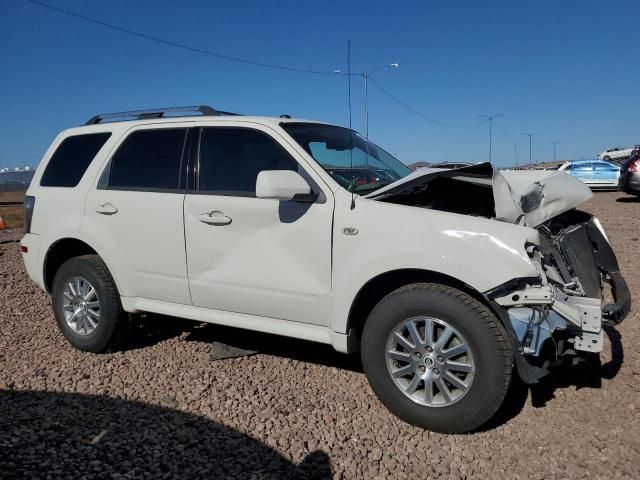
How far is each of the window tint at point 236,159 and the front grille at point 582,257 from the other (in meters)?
1.91

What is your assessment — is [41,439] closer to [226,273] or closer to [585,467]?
[226,273]

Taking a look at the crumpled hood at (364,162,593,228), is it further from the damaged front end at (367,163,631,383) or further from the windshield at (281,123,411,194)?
the windshield at (281,123,411,194)

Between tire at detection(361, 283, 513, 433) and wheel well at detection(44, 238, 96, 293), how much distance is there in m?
2.75

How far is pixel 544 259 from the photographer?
124 inches

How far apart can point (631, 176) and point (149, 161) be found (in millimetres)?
14275

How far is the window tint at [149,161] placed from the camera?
4.25 metres

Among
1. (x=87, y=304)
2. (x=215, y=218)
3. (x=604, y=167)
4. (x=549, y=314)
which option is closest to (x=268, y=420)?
(x=215, y=218)

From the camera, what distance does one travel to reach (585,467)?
290 centimetres

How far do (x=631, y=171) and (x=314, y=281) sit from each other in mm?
14182

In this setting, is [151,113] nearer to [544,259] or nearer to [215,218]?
[215,218]

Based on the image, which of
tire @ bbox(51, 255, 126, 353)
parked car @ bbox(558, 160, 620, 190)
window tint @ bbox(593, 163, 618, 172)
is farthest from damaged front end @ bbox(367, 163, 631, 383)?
window tint @ bbox(593, 163, 618, 172)

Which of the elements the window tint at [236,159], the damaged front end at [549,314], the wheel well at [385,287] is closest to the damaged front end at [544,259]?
the damaged front end at [549,314]

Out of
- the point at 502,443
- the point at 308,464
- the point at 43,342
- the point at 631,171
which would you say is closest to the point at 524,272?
the point at 502,443

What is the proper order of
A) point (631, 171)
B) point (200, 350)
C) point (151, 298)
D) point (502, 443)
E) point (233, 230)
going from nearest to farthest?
point (502, 443) < point (233, 230) < point (151, 298) < point (200, 350) < point (631, 171)
